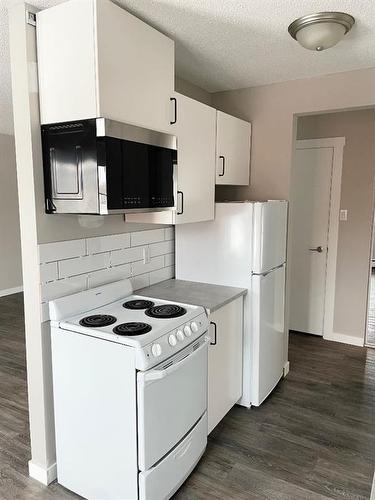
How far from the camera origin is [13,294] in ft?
19.7

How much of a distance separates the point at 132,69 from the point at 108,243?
991mm

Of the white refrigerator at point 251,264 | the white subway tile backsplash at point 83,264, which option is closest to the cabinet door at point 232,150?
the white refrigerator at point 251,264

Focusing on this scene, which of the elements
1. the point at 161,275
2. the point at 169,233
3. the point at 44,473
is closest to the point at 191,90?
the point at 169,233

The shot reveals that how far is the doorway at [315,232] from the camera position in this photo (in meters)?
3.96

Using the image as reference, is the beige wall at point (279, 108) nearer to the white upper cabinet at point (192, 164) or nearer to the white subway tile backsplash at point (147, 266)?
the white upper cabinet at point (192, 164)

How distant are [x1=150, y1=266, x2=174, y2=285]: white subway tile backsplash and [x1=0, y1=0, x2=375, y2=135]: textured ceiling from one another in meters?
1.44

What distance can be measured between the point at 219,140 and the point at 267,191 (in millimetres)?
648

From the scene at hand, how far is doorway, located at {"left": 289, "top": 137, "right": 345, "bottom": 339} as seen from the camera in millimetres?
3955

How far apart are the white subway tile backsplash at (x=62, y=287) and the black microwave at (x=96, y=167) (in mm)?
389

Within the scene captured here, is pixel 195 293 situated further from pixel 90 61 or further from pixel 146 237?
pixel 90 61

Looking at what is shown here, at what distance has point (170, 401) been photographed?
1.79m

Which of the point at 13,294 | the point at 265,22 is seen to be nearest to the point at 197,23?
the point at 265,22

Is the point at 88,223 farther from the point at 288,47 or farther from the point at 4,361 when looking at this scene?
the point at 4,361

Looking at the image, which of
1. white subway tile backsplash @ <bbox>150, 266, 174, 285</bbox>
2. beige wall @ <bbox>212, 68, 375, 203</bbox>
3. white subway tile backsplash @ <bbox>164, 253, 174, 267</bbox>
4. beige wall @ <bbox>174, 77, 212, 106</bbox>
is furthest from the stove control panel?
beige wall @ <bbox>174, 77, 212, 106</bbox>
